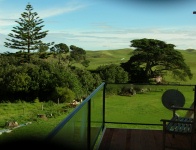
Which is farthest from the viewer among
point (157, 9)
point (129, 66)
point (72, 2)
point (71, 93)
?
point (129, 66)

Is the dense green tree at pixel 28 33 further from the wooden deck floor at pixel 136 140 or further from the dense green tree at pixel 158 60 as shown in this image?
the wooden deck floor at pixel 136 140

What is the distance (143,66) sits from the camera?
37.5m

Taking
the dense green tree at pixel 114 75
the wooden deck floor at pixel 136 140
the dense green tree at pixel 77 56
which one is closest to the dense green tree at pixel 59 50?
the dense green tree at pixel 77 56

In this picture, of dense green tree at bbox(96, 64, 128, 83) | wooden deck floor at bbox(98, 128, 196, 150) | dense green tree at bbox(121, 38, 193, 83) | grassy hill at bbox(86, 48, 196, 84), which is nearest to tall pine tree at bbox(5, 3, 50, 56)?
dense green tree at bbox(96, 64, 128, 83)

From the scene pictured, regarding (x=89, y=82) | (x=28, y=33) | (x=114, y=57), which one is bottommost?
(x=89, y=82)

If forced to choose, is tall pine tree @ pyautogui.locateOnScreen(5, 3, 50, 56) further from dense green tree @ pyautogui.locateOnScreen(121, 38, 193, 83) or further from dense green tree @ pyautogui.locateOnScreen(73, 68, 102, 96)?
dense green tree @ pyautogui.locateOnScreen(121, 38, 193, 83)

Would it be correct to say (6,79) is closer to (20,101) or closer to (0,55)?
(20,101)

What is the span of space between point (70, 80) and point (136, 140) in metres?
25.1

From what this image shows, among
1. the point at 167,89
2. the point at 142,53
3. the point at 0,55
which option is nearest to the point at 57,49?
the point at 0,55

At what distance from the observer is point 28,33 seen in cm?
3325

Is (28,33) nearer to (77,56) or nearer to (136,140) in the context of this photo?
(77,56)

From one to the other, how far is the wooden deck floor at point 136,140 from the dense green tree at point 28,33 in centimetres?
3045

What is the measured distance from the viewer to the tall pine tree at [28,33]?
109 feet

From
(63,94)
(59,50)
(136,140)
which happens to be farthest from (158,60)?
(136,140)
